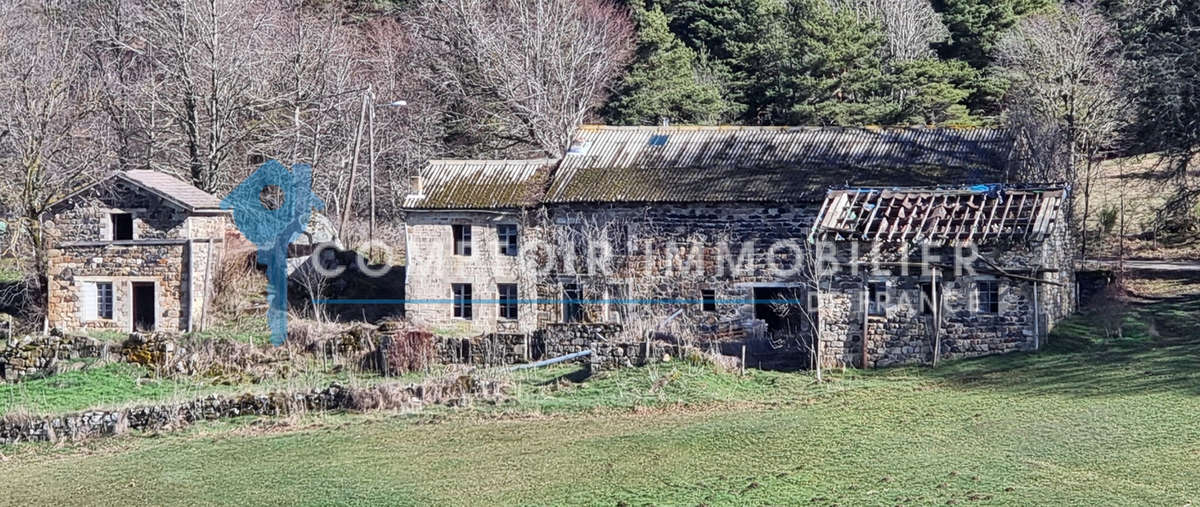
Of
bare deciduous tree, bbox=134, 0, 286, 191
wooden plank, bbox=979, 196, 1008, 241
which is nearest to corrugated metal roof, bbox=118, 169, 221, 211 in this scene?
bare deciduous tree, bbox=134, 0, 286, 191

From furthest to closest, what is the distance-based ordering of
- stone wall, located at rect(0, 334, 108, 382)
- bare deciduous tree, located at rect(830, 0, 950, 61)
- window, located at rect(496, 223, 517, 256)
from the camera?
bare deciduous tree, located at rect(830, 0, 950, 61) → window, located at rect(496, 223, 517, 256) → stone wall, located at rect(0, 334, 108, 382)

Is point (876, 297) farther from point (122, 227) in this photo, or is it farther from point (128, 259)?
point (122, 227)

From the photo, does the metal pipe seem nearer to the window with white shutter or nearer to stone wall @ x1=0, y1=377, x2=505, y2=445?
stone wall @ x1=0, y1=377, x2=505, y2=445

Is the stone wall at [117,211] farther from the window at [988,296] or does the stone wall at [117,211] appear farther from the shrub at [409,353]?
the window at [988,296]

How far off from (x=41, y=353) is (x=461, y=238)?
34.7 feet

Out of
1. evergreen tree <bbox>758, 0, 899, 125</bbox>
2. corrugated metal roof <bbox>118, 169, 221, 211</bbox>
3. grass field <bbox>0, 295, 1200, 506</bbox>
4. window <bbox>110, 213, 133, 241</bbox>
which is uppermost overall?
evergreen tree <bbox>758, 0, 899, 125</bbox>

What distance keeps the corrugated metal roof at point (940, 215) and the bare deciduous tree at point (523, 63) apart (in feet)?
71.1

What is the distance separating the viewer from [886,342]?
94.9 ft

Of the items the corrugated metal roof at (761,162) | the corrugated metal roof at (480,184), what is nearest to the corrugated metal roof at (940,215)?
the corrugated metal roof at (761,162)

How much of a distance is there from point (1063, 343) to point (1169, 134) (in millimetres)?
10606

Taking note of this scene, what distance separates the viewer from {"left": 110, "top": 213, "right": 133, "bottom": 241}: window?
36062 mm

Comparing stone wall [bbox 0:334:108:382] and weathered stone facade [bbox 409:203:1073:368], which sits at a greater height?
weathered stone facade [bbox 409:203:1073:368]

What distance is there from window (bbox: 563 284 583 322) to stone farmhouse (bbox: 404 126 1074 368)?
4 centimetres

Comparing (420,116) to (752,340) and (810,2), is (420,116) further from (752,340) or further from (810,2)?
(752,340)
